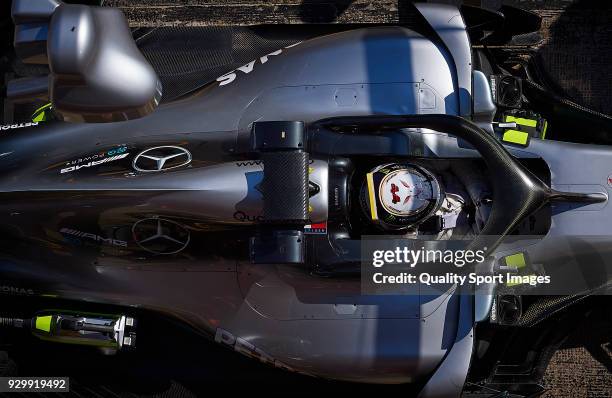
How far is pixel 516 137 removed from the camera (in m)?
4.29

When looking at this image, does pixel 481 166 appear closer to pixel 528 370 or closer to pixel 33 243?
pixel 528 370

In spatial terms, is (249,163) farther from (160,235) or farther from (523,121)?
(523,121)

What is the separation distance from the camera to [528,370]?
15.8 ft

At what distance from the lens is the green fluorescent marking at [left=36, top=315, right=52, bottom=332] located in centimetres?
450

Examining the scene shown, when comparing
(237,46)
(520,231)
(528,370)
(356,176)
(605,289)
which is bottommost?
(528,370)

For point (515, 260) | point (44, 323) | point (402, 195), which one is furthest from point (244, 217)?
point (515, 260)

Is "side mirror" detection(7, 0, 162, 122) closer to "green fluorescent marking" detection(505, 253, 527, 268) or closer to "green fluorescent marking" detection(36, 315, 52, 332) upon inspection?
"green fluorescent marking" detection(36, 315, 52, 332)

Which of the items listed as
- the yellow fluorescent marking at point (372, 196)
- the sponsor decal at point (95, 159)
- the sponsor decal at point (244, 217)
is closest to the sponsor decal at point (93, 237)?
the sponsor decal at point (95, 159)

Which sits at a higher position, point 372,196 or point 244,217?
point 372,196

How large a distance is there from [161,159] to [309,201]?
956 mm

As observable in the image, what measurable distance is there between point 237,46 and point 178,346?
2.17 metres

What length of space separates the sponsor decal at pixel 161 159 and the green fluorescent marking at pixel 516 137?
6.43ft

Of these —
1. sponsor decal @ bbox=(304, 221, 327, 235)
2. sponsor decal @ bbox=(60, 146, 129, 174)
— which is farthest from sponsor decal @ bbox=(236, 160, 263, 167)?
sponsor decal @ bbox=(60, 146, 129, 174)

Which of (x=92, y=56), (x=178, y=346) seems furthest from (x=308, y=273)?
(x=92, y=56)
